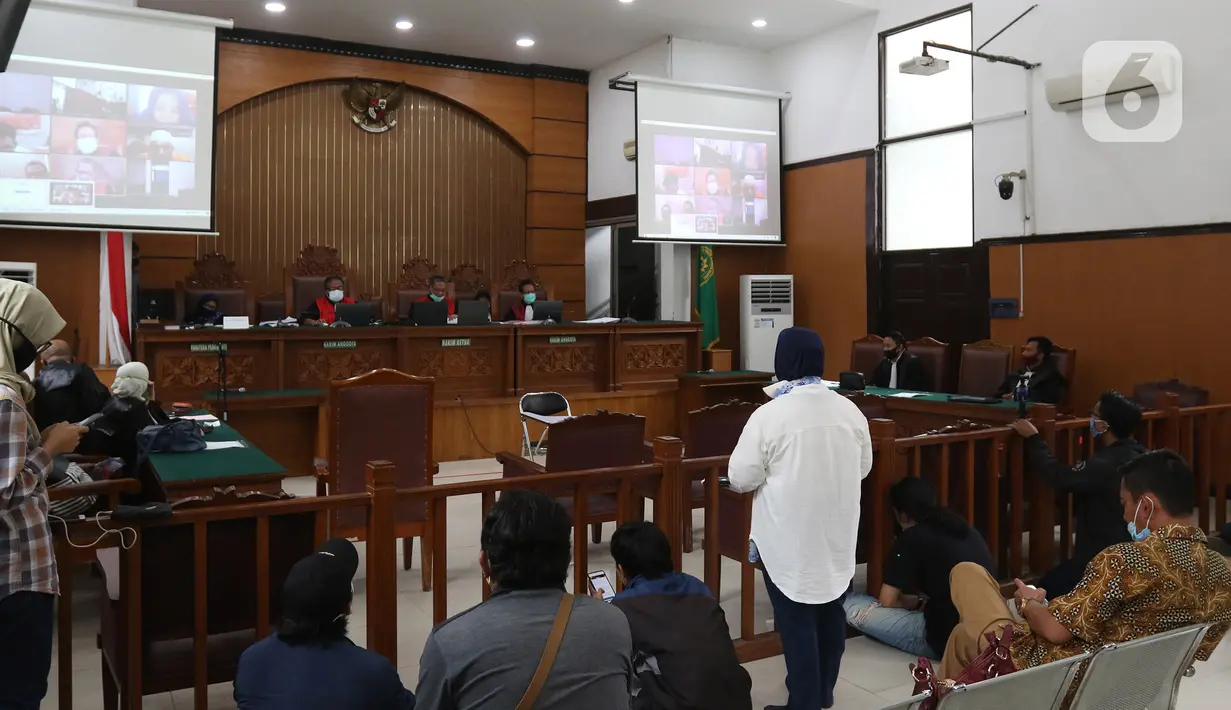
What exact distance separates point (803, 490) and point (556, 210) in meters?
9.31

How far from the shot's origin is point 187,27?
7.70 meters

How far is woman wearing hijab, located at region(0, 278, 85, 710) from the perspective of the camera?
1.94m

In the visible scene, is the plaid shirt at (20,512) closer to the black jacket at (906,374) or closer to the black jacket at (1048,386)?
the black jacket at (1048,386)

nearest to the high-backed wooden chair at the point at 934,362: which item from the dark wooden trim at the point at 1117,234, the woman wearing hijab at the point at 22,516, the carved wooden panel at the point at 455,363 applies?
the dark wooden trim at the point at 1117,234

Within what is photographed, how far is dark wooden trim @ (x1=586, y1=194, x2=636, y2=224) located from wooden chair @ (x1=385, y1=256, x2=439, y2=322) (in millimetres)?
2309

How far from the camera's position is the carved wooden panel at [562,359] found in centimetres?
782

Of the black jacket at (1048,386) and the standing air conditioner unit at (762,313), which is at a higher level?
the standing air conditioner unit at (762,313)

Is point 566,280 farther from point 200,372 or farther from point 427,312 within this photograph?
point 200,372

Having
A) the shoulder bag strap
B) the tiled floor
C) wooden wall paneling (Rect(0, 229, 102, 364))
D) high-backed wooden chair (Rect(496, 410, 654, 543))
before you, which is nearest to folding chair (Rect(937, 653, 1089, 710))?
the shoulder bag strap

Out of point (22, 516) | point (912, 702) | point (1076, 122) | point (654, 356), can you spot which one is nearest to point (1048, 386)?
point (1076, 122)

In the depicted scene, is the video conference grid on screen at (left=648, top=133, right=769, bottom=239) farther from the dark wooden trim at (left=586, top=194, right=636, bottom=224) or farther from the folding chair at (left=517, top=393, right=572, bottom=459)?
the folding chair at (left=517, top=393, right=572, bottom=459)

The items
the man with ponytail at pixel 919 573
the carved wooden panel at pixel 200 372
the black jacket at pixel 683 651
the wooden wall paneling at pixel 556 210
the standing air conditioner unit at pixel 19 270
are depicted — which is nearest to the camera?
the black jacket at pixel 683 651

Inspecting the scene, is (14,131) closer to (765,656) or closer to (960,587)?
(765,656)

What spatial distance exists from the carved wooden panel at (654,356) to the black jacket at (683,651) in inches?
242
